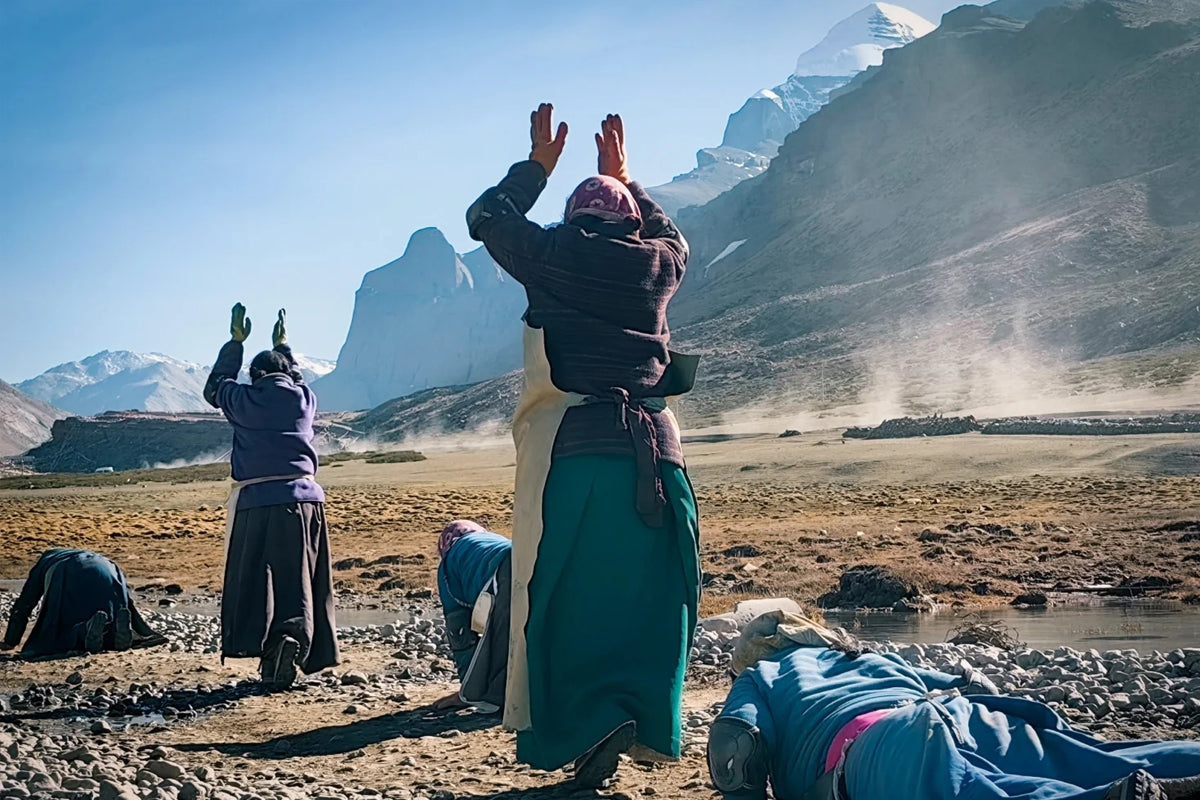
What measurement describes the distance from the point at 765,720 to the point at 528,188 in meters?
2.28

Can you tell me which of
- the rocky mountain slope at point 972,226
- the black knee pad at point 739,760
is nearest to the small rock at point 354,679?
the black knee pad at point 739,760

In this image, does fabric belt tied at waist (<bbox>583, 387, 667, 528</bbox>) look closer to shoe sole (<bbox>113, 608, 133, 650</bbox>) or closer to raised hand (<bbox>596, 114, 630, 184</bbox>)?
raised hand (<bbox>596, 114, 630, 184</bbox>)

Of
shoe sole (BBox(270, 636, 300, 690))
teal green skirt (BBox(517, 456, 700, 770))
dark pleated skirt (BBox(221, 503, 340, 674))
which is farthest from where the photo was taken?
shoe sole (BBox(270, 636, 300, 690))

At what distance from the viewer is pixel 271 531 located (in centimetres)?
716

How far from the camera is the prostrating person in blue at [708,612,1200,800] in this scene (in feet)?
7.31

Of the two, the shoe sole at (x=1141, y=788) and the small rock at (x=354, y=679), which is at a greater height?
the shoe sole at (x=1141, y=788)

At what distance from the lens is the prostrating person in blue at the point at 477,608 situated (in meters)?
5.45

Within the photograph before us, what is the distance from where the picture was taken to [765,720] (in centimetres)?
330

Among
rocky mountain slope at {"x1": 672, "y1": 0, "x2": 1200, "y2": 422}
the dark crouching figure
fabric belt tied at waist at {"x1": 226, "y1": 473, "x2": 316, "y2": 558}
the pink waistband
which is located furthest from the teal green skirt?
rocky mountain slope at {"x1": 672, "y1": 0, "x2": 1200, "y2": 422}

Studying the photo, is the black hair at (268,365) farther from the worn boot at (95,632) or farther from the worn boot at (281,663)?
the worn boot at (95,632)

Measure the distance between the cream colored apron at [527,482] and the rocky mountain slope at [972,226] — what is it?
172 feet

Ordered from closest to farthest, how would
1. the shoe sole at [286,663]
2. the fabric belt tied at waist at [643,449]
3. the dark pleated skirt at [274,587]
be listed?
the fabric belt tied at waist at [643,449], the dark pleated skirt at [274,587], the shoe sole at [286,663]

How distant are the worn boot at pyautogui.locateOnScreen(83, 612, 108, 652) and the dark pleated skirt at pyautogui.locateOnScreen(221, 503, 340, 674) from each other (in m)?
2.45

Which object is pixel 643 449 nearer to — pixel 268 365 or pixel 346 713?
pixel 346 713
